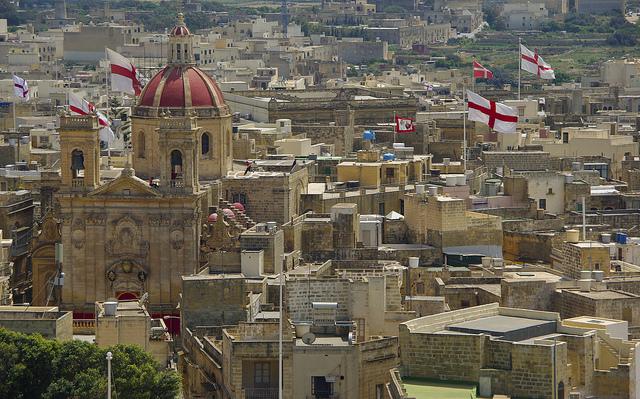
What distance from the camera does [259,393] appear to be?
56.9 meters

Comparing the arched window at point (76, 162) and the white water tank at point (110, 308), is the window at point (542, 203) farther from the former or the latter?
the white water tank at point (110, 308)

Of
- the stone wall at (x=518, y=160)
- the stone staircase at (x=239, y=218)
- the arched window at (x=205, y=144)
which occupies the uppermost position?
the arched window at (x=205, y=144)

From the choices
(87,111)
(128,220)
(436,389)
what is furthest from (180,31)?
(436,389)

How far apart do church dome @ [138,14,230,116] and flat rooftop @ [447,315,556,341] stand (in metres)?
24.4

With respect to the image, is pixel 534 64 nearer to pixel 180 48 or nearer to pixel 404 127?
pixel 404 127

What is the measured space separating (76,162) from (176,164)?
3.14 meters

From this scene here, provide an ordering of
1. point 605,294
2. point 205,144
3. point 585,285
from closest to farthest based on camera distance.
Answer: point 605,294
point 585,285
point 205,144

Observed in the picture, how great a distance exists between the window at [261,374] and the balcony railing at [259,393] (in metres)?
0.13

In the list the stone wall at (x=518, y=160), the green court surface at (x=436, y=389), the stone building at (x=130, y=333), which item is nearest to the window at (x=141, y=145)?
the stone building at (x=130, y=333)

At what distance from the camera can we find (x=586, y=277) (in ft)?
219

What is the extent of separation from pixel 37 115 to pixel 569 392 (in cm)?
8189

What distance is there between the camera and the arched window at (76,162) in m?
77.1

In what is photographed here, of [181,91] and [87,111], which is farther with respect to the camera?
[87,111]

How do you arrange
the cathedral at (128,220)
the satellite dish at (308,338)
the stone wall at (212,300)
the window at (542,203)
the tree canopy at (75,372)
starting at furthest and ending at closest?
the window at (542,203) < the cathedral at (128,220) < the stone wall at (212,300) < the satellite dish at (308,338) < the tree canopy at (75,372)
